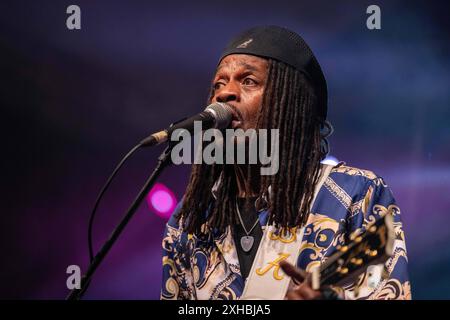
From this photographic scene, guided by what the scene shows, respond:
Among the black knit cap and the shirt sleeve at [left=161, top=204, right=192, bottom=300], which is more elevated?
the black knit cap

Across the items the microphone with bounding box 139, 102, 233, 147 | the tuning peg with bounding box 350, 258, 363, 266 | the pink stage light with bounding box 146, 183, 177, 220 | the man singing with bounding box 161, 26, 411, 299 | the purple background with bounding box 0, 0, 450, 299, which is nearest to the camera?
the tuning peg with bounding box 350, 258, 363, 266

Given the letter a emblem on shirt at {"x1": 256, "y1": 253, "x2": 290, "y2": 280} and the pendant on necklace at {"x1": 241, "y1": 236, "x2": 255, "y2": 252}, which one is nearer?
the letter a emblem on shirt at {"x1": 256, "y1": 253, "x2": 290, "y2": 280}

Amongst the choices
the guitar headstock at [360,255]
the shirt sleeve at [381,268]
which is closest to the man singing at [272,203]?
the shirt sleeve at [381,268]

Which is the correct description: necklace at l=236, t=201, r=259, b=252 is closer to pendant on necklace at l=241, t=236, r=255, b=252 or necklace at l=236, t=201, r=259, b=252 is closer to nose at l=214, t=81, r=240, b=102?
pendant on necklace at l=241, t=236, r=255, b=252

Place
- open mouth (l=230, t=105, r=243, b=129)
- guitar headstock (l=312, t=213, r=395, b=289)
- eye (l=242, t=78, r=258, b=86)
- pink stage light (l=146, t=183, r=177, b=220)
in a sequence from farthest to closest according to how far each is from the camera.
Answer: pink stage light (l=146, t=183, r=177, b=220)
eye (l=242, t=78, r=258, b=86)
open mouth (l=230, t=105, r=243, b=129)
guitar headstock (l=312, t=213, r=395, b=289)

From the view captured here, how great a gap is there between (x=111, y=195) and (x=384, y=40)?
2027mm

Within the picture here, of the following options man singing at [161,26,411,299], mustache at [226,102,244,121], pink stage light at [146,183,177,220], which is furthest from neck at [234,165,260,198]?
pink stage light at [146,183,177,220]

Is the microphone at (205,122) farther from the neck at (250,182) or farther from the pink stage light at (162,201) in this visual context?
the pink stage light at (162,201)

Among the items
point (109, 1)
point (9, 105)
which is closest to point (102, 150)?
point (9, 105)

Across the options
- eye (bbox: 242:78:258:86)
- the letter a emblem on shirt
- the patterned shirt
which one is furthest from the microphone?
the letter a emblem on shirt

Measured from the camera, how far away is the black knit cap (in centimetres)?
275

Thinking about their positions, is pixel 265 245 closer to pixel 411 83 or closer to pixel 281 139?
pixel 281 139

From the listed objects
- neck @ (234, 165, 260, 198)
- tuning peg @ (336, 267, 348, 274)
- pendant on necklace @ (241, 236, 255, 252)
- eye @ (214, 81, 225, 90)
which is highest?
eye @ (214, 81, 225, 90)

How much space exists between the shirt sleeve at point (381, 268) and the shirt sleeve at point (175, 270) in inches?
32.1
